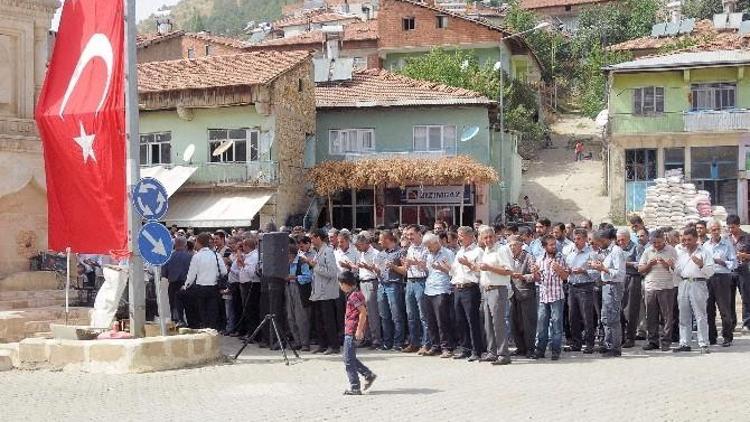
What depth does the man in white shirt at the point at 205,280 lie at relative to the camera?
16.1 m

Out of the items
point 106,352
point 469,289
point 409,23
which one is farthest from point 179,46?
point 106,352

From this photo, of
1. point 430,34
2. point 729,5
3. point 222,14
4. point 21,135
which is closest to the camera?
point 21,135

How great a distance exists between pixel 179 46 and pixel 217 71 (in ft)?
76.9

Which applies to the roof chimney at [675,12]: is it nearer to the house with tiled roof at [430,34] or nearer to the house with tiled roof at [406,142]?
the house with tiled roof at [430,34]

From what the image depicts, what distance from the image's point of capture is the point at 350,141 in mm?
36781

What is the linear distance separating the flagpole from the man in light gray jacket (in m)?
2.66

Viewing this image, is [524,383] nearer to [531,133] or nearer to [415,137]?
[415,137]

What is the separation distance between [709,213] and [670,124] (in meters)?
7.38

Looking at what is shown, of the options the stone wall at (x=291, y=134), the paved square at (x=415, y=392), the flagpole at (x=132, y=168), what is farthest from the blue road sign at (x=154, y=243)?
the stone wall at (x=291, y=134)

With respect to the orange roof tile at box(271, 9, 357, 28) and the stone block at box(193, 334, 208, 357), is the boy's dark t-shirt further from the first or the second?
the orange roof tile at box(271, 9, 357, 28)

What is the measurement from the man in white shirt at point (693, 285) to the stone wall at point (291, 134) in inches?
820

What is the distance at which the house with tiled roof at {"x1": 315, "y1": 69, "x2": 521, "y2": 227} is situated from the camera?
35.6 metres

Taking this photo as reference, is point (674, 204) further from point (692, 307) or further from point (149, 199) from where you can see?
point (149, 199)

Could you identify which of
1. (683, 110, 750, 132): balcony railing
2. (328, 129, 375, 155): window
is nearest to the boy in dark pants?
(328, 129, 375, 155): window
